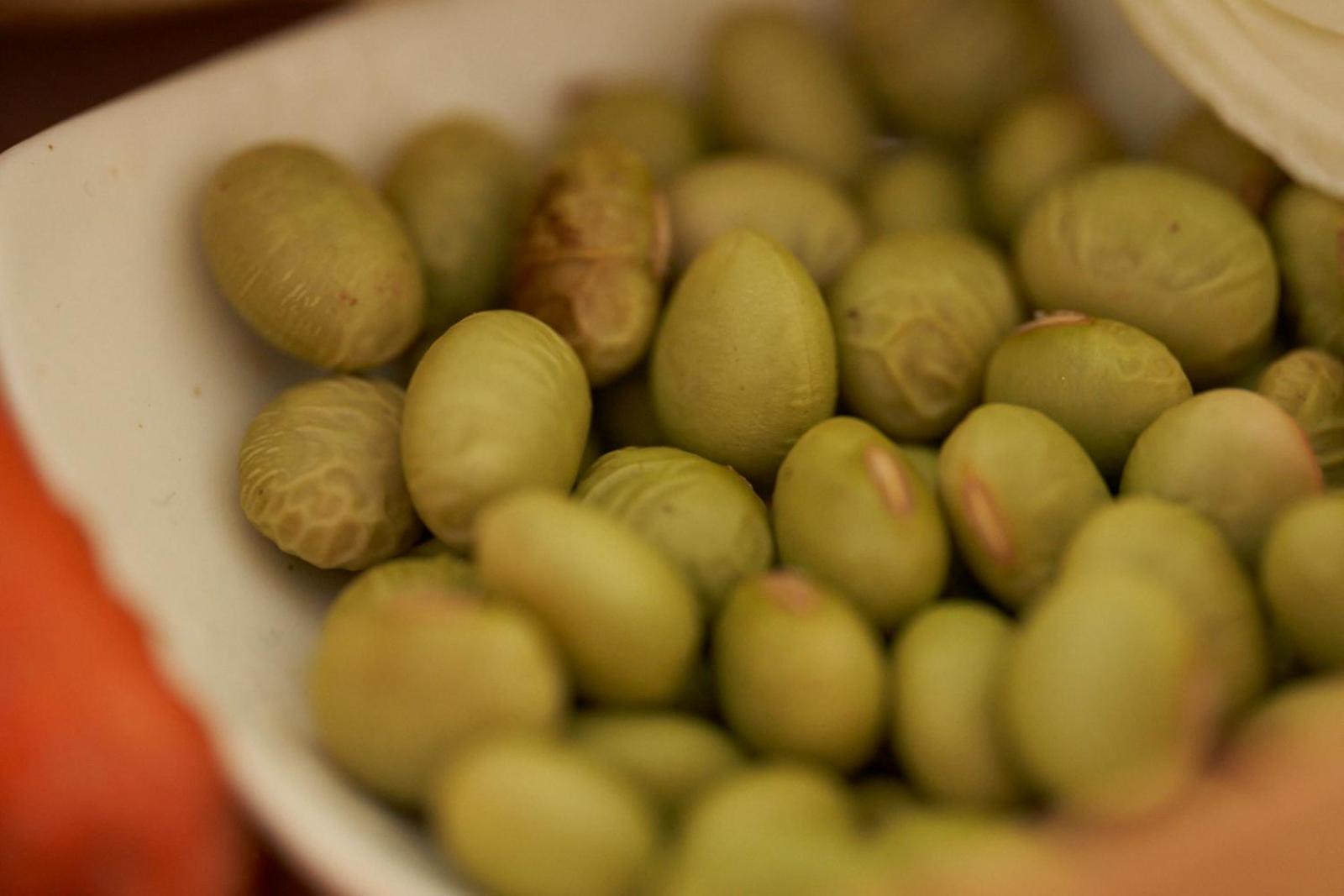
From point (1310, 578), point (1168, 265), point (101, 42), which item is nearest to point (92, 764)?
A: point (1310, 578)

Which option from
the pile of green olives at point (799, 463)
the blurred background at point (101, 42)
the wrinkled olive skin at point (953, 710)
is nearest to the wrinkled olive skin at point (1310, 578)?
the pile of green olives at point (799, 463)

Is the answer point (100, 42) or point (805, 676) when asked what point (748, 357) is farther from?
point (100, 42)

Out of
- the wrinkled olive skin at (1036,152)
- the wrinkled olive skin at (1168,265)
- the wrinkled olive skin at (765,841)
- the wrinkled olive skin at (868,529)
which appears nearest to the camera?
the wrinkled olive skin at (765,841)

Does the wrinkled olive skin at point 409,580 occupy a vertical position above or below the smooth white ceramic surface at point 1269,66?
below

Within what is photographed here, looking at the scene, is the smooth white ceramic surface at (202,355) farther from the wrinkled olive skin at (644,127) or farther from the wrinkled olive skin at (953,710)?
the wrinkled olive skin at (953,710)

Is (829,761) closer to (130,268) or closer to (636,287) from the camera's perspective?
(636,287)

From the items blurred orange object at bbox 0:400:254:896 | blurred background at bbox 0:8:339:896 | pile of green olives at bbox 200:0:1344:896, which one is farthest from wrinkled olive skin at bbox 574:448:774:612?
blurred background at bbox 0:8:339:896

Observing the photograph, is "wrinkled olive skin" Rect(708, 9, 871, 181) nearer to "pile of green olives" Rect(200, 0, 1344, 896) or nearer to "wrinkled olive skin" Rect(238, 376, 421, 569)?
"pile of green olives" Rect(200, 0, 1344, 896)
